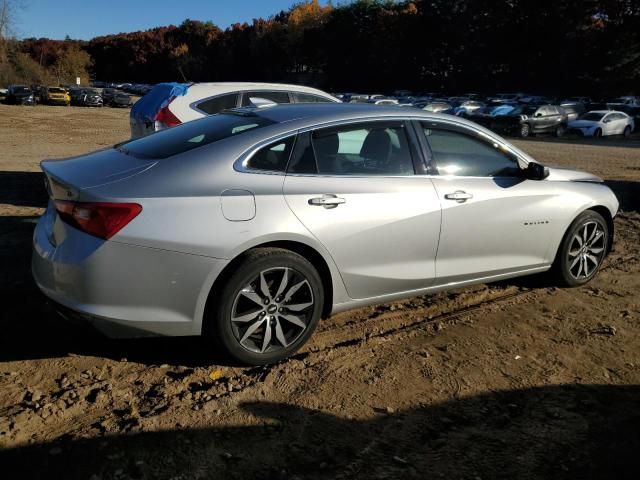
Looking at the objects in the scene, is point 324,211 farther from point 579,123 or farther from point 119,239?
point 579,123

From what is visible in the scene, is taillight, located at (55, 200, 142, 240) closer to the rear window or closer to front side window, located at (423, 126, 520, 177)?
the rear window

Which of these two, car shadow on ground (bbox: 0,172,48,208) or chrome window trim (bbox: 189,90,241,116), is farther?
car shadow on ground (bbox: 0,172,48,208)

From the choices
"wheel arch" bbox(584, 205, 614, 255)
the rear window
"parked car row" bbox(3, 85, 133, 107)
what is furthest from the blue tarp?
"parked car row" bbox(3, 85, 133, 107)

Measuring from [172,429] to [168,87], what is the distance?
6447 mm

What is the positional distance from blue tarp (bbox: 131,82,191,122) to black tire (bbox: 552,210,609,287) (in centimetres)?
531

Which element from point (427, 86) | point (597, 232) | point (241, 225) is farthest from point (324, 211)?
point (427, 86)

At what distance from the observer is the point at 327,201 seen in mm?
3828

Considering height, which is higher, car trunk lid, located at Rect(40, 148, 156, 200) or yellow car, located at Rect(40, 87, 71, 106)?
yellow car, located at Rect(40, 87, 71, 106)

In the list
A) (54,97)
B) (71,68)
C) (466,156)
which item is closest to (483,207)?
(466,156)

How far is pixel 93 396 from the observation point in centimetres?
337

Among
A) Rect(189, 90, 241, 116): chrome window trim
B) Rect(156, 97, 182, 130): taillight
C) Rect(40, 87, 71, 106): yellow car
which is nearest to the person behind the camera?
Rect(156, 97, 182, 130): taillight

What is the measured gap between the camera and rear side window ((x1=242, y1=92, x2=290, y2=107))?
8578 millimetres

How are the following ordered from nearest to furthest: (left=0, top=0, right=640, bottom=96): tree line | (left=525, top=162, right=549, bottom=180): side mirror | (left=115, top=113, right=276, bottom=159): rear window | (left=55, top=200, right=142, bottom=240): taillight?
(left=55, top=200, right=142, bottom=240): taillight < (left=115, top=113, right=276, bottom=159): rear window < (left=525, top=162, right=549, bottom=180): side mirror < (left=0, top=0, right=640, bottom=96): tree line

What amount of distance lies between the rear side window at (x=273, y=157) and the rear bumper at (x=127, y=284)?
0.68m
